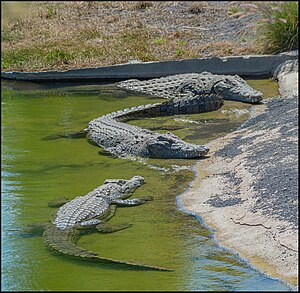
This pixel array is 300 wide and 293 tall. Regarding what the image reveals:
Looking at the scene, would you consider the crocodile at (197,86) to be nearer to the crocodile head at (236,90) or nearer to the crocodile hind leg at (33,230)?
the crocodile head at (236,90)

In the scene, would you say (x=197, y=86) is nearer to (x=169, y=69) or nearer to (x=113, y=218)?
(x=169, y=69)

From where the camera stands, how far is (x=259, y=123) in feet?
29.2

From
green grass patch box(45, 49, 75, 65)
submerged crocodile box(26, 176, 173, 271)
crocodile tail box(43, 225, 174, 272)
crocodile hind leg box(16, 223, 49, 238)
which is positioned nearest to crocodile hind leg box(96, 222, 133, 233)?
submerged crocodile box(26, 176, 173, 271)

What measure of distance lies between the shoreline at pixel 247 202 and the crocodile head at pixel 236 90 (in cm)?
146

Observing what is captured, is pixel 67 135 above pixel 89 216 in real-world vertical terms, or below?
below

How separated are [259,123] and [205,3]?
9640mm

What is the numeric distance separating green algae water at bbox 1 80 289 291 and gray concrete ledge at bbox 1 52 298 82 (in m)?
0.98

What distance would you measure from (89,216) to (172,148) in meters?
2.04

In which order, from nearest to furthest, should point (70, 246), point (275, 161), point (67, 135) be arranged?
point (70, 246) → point (275, 161) → point (67, 135)

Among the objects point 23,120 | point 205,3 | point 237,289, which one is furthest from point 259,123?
point 205,3

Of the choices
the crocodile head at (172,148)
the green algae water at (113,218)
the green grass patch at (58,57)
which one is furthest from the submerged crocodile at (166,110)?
the green grass patch at (58,57)

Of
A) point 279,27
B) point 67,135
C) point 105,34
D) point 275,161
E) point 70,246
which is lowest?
point 67,135

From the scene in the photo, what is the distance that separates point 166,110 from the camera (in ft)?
34.0

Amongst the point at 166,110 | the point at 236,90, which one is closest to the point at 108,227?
the point at 166,110
